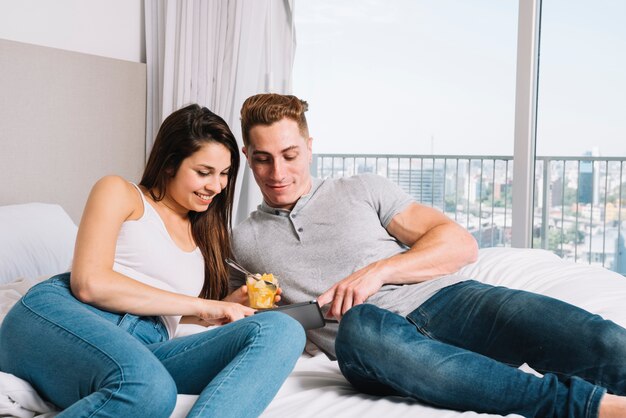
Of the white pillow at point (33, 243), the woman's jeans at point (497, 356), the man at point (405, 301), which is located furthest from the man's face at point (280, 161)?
the white pillow at point (33, 243)

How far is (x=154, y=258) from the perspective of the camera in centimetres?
172

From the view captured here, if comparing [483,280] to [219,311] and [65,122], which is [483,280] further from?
[65,122]

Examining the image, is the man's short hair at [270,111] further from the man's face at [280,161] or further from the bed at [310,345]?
the bed at [310,345]

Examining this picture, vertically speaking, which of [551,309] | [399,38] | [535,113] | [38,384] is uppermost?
[399,38]

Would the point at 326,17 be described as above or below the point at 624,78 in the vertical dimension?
above

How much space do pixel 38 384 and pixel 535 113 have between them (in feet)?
8.69

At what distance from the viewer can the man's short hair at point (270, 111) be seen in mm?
1960

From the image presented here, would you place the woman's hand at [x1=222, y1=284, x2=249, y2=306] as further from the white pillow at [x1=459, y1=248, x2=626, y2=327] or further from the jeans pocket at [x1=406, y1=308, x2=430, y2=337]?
the white pillow at [x1=459, y1=248, x2=626, y2=327]

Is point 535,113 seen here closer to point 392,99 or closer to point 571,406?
point 392,99

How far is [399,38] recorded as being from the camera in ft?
15.6

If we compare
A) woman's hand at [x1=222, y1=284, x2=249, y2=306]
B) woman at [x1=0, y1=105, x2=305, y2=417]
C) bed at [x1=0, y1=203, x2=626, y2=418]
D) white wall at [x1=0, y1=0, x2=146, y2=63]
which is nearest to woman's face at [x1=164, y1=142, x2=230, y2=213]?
woman at [x1=0, y1=105, x2=305, y2=417]

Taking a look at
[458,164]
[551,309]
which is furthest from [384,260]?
[458,164]

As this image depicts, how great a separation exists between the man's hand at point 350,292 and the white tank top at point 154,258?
356 mm

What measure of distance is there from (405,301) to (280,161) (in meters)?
0.52
